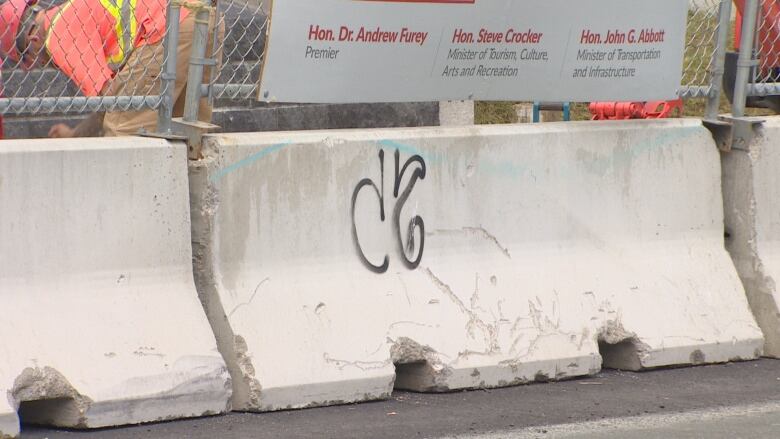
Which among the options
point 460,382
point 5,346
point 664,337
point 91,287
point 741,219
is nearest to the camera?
point 5,346

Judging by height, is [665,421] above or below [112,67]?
below

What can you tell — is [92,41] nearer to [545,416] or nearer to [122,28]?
[122,28]

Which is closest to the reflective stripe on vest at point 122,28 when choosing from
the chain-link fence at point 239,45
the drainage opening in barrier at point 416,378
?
the chain-link fence at point 239,45

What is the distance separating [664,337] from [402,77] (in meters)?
1.70

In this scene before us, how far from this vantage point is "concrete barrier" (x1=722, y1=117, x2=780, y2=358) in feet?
22.0

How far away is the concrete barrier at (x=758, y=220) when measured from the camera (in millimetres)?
6699

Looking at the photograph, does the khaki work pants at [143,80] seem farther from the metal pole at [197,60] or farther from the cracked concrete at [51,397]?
the cracked concrete at [51,397]

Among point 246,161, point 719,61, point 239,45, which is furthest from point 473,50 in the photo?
point 239,45

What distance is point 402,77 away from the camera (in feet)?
19.4

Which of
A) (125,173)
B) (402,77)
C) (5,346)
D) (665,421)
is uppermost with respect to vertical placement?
(402,77)

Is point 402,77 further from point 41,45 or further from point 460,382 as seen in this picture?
point 41,45

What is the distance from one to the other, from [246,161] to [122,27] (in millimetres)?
1624

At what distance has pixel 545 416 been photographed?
17.9 feet

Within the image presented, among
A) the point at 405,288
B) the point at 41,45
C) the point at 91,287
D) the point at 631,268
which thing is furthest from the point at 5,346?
the point at 631,268
